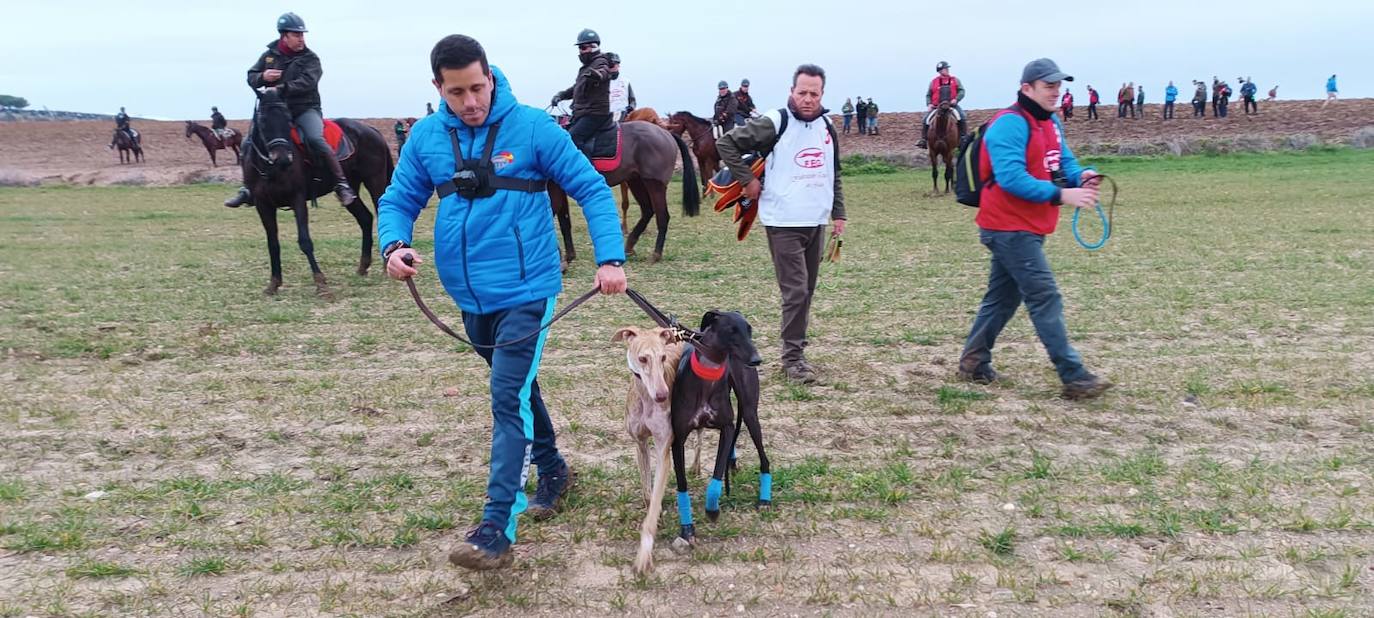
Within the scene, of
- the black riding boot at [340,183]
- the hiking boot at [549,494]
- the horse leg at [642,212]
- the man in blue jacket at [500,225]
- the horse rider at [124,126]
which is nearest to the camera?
the man in blue jacket at [500,225]

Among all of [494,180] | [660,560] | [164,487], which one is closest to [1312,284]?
[660,560]

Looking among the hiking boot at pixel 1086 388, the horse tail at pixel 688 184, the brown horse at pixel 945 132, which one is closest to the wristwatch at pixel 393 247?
the hiking boot at pixel 1086 388

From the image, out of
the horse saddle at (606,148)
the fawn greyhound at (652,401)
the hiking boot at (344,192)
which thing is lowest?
the fawn greyhound at (652,401)

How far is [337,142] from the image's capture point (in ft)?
31.1

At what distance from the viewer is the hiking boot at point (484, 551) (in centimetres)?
314

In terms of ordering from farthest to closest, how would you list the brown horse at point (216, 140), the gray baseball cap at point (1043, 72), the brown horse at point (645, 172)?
the brown horse at point (216, 140) → the brown horse at point (645, 172) → the gray baseball cap at point (1043, 72)

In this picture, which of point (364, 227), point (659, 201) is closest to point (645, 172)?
point (659, 201)

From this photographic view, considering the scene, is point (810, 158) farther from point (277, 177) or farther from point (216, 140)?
point (216, 140)

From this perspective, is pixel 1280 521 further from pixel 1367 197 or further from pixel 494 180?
pixel 1367 197

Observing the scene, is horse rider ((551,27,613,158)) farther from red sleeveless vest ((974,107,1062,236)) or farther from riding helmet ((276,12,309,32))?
red sleeveless vest ((974,107,1062,236))

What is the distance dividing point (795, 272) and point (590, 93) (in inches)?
203

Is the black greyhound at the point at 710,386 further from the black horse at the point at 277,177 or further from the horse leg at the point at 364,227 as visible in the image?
the horse leg at the point at 364,227

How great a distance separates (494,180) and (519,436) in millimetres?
976

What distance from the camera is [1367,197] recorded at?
14391 millimetres
